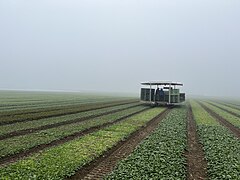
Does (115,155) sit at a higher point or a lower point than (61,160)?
lower

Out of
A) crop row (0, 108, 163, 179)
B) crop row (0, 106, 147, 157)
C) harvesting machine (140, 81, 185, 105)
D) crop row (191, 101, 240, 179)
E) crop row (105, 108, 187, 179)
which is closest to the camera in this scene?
crop row (0, 108, 163, 179)

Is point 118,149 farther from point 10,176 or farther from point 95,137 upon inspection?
point 10,176

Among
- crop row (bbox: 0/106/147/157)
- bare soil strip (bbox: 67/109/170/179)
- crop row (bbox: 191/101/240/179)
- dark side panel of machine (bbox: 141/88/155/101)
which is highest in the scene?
dark side panel of machine (bbox: 141/88/155/101)

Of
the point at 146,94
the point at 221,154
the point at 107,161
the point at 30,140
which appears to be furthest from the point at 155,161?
the point at 146,94

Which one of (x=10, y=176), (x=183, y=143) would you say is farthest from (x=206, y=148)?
(x=10, y=176)

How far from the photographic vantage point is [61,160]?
898 cm

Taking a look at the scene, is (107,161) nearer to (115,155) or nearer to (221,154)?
(115,155)

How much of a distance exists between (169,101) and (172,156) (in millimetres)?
28268

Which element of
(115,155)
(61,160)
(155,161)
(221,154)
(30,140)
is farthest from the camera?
(30,140)

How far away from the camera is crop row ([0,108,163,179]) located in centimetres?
749

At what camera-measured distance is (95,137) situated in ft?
44.1

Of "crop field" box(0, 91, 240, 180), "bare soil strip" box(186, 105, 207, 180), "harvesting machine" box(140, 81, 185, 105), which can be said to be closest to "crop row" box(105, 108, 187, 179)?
"crop field" box(0, 91, 240, 180)

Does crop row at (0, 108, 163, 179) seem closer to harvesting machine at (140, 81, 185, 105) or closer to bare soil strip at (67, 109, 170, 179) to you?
bare soil strip at (67, 109, 170, 179)

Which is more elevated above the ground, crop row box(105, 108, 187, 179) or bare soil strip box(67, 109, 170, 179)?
crop row box(105, 108, 187, 179)
